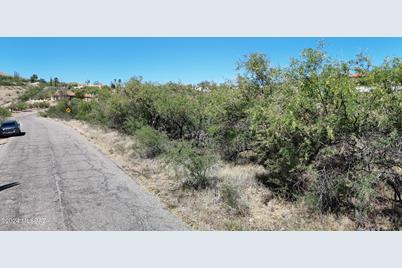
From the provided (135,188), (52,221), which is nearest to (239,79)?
(135,188)

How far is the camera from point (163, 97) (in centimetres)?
1995

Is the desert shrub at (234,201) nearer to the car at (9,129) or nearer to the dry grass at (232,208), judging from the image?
the dry grass at (232,208)

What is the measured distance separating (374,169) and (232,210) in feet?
11.7

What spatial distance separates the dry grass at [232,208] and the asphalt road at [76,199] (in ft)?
1.54

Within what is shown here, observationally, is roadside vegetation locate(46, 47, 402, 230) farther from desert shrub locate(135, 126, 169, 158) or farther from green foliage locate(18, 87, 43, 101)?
green foliage locate(18, 87, 43, 101)

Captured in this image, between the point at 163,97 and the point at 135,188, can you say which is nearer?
the point at 135,188

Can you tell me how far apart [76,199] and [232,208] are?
13.5 feet

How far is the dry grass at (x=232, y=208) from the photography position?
7.11 meters

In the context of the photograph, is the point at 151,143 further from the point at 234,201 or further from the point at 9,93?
the point at 9,93

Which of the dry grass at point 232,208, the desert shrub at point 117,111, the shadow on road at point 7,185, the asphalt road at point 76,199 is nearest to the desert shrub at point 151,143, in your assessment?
the asphalt road at point 76,199

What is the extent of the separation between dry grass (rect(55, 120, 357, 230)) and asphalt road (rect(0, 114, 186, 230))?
1.54 feet

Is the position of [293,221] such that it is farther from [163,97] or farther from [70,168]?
[163,97]

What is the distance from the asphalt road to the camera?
6969mm

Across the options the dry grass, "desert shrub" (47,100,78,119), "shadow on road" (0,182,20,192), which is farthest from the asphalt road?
"desert shrub" (47,100,78,119)
